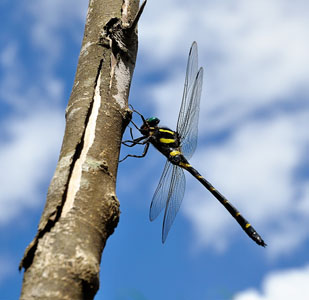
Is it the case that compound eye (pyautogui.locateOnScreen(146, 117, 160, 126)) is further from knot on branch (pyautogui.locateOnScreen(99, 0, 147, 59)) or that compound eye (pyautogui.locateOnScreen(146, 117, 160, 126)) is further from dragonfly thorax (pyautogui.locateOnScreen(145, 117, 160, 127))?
knot on branch (pyautogui.locateOnScreen(99, 0, 147, 59))

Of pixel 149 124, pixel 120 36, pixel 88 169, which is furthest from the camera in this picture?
pixel 149 124

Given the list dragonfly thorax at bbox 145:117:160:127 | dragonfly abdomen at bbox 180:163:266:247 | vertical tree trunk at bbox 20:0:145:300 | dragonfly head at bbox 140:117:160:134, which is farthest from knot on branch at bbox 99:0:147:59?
dragonfly abdomen at bbox 180:163:266:247

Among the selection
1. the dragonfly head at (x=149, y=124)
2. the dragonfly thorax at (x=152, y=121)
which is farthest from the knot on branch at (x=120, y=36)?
the dragonfly thorax at (x=152, y=121)

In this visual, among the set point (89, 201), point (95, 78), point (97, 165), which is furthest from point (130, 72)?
point (89, 201)

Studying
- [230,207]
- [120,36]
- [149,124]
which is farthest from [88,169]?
[230,207]

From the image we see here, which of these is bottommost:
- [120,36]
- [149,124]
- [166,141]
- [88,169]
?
[88,169]

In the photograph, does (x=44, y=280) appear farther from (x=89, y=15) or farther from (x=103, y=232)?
(x=89, y=15)

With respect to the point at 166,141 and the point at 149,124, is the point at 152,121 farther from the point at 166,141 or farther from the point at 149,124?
the point at 166,141
